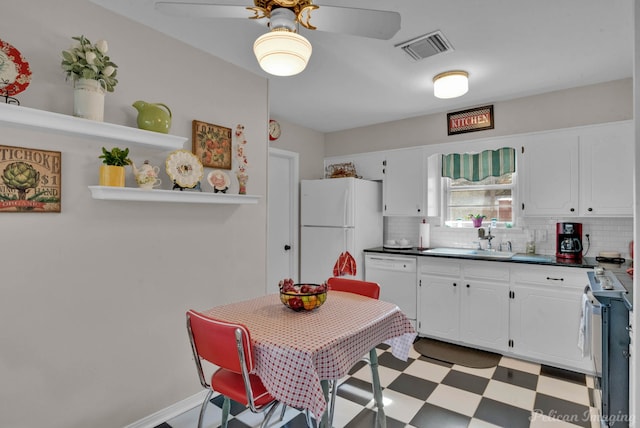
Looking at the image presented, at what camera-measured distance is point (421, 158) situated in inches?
153

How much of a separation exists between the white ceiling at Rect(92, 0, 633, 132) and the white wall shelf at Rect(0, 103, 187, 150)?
0.74 m

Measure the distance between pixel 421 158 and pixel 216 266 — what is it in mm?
2568

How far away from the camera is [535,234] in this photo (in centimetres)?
340

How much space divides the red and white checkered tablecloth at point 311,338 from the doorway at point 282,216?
6.59ft

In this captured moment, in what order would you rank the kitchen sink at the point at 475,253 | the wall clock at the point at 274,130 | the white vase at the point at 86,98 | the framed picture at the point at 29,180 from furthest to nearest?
1. the wall clock at the point at 274,130
2. the kitchen sink at the point at 475,253
3. the white vase at the point at 86,98
4. the framed picture at the point at 29,180

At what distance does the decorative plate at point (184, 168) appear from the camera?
7.09 feet

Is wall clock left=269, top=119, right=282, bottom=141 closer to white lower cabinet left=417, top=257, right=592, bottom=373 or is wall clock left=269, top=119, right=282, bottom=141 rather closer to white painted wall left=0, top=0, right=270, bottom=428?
white painted wall left=0, top=0, right=270, bottom=428

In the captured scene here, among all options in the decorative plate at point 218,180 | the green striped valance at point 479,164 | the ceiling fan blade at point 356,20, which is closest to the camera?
the ceiling fan blade at point 356,20

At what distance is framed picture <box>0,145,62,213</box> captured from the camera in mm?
1618

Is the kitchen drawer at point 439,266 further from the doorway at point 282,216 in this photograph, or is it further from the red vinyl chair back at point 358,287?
the doorway at point 282,216

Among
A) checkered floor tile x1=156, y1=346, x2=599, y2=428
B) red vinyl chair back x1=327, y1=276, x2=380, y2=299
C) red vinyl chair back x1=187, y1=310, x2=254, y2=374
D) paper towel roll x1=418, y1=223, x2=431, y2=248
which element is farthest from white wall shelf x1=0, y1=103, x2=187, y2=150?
paper towel roll x1=418, y1=223, x2=431, y2=248

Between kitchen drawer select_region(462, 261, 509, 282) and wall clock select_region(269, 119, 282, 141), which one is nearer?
kitchen drawer select_region(462, 261, 509, 282)

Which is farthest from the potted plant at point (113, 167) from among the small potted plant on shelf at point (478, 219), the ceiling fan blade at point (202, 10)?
the small potted plant on shelf at point (478, 219)

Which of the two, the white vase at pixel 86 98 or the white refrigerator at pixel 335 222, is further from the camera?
the white refrigerator at pixel 335 222
